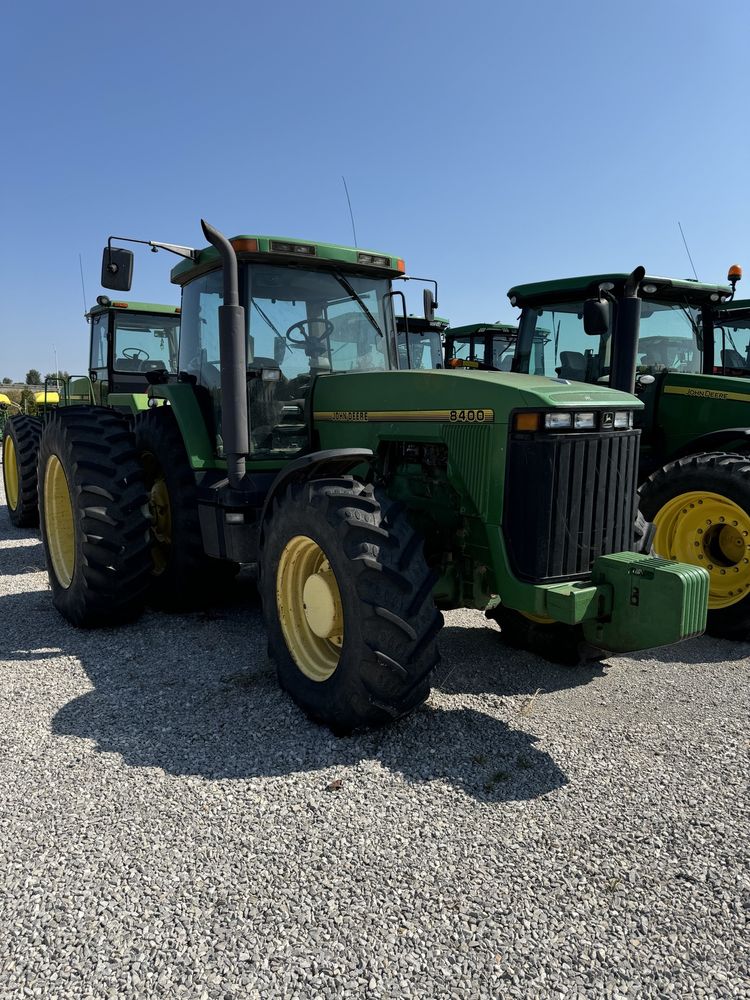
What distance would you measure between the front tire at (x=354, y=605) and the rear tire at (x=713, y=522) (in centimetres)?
260

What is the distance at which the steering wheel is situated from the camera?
4.56 meters

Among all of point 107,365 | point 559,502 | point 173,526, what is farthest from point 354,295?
point 107,365

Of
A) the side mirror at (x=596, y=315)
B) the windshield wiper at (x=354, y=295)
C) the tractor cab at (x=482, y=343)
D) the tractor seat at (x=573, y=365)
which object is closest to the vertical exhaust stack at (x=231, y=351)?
the windshield wiper at (x=354, y=295)

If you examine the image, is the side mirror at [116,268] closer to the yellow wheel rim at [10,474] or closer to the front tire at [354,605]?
the front tire at [354,605]

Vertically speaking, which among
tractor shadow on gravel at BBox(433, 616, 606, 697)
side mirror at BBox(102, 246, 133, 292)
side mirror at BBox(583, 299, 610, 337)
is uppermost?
side mirror at BBox(102, 246, 133, 292)

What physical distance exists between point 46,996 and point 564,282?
5.95m

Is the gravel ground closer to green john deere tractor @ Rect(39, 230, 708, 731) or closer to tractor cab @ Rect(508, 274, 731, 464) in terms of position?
green john deere tractor @ Rect(39, 230, 708, 731)

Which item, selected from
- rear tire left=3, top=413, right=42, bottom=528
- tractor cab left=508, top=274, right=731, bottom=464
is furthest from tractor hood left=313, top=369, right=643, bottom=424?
rear tire left=3, top=413, right=42, bottom=528

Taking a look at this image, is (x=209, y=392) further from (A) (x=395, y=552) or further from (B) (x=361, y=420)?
(A) (x=395, y=552)

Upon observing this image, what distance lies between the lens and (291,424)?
461 cm

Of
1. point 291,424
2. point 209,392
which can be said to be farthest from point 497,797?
point 209,392

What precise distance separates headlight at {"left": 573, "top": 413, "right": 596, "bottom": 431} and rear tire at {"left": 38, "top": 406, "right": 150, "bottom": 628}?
2.91 metres

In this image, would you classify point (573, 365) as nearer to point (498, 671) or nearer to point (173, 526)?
point (498, 671)

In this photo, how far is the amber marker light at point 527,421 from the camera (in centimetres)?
334
